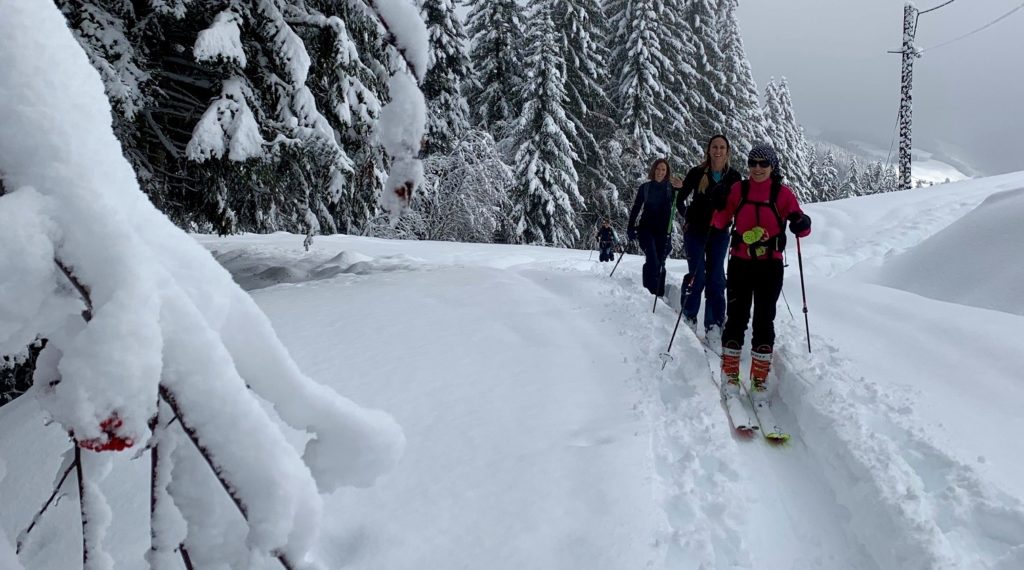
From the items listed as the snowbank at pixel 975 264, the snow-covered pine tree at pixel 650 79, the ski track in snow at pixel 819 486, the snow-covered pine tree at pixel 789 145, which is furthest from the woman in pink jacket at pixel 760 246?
the snow-covered pine tree at pixel 789 145

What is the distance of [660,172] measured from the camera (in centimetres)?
745

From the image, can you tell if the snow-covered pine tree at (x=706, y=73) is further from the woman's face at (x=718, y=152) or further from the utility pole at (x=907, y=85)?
the woman's face at (x=718, y=152)

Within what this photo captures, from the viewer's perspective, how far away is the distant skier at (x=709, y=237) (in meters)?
5.94

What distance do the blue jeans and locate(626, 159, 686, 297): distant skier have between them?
0.96m

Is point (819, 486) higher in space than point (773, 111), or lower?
lower

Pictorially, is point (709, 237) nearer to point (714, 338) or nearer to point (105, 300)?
point (714, 338)

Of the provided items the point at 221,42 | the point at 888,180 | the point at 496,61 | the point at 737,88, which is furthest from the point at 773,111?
the point at 888,180

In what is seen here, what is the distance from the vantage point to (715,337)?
20.0 feet

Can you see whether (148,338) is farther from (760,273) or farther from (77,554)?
(760,273)

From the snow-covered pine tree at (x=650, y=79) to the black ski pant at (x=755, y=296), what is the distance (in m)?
21.0

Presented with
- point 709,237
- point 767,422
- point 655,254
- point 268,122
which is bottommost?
point 767,422

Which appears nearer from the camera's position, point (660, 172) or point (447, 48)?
point (660, 172)

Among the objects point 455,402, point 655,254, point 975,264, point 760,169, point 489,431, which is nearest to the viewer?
point 489,431

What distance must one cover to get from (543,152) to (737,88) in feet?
47.5
